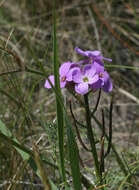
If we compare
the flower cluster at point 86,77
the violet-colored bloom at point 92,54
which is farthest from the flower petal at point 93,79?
the violet-colored bloom at point 92,54

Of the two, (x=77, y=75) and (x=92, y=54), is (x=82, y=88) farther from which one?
(x=92, y=54)

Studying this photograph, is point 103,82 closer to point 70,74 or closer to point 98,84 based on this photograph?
point 98,84

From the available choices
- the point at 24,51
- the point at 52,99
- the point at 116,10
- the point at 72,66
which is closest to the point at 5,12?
the point at 24,51

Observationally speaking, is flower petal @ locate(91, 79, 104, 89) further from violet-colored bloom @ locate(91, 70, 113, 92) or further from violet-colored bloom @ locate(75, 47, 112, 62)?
violet-colored bloom @ locate(75, 47, 112, 62)

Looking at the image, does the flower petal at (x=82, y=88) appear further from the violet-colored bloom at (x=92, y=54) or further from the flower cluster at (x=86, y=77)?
the violet-colored bloom at (x=92, y=54)

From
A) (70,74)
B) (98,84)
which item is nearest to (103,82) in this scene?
(98,84)

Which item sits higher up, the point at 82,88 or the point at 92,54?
the point at 92,54

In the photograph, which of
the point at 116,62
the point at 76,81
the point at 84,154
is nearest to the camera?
the point at 76,81

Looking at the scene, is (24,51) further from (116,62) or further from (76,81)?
(76,81)
